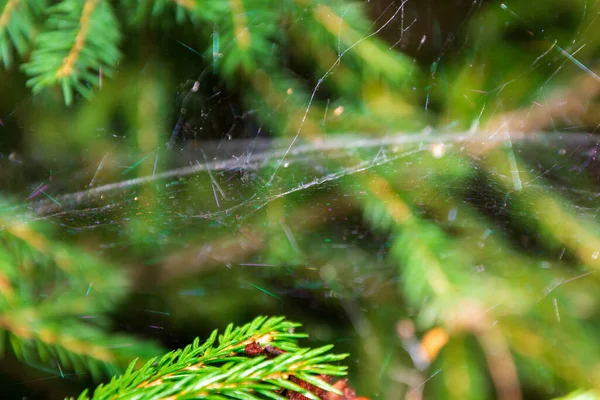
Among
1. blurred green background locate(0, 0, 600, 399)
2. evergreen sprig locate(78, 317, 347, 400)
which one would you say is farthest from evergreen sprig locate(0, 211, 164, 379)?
evergreen sprig locate(78, 317, 347, 400)

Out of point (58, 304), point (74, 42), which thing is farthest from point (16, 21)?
point (58, 304)

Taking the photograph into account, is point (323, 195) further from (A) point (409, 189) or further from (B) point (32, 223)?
(B) point (32, 223)

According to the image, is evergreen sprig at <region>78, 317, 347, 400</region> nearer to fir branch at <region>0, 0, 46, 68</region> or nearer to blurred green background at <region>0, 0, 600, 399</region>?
blurred green background at <region>0, 0, 600, 399</region>

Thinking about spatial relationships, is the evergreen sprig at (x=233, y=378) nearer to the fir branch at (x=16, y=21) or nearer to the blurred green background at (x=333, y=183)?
the blurred green background at (x=333, y=183)

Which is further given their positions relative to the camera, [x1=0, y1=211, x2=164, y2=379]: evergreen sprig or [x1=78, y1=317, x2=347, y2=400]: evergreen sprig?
[x1=0, y1=211, x2=164, y2=379]: evergreen sprig

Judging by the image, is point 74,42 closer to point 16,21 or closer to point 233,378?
point 16,21

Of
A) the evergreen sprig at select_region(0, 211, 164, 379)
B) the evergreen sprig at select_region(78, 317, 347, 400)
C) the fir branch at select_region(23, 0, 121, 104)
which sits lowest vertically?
the evergreen sprig at select_region(0, 211, 164, 379)

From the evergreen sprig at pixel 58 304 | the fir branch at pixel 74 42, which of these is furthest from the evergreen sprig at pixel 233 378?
the fir branch at pixel 74 42
